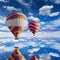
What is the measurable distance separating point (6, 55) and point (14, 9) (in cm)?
59

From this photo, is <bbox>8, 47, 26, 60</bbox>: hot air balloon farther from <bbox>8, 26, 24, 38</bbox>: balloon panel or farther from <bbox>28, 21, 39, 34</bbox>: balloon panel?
<bbox>28, 21, 39, 34</bbox>: balloon panel

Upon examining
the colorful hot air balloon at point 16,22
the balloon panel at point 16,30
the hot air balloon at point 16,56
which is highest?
the colorful hot air balloon at point 16,22

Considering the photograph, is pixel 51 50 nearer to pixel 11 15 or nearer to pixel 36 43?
pixel 36 43

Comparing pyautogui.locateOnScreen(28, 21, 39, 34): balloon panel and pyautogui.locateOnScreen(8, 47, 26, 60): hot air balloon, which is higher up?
pyautogui.locateOnScreen(28, 21, 39, 34): balloon panel

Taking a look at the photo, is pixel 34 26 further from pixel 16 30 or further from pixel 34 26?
pixel 16 30

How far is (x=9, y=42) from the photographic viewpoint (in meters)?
2.75

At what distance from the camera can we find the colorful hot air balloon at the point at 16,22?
8.87ft

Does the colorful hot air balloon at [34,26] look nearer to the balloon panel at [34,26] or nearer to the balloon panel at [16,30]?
the balloon panel at [34,26]

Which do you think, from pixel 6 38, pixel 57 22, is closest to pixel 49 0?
pixel 57 22

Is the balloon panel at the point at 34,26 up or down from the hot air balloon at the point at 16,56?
up

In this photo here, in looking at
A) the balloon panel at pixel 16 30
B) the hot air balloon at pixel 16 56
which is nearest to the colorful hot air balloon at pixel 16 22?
the balloon panel at pixel 16 30

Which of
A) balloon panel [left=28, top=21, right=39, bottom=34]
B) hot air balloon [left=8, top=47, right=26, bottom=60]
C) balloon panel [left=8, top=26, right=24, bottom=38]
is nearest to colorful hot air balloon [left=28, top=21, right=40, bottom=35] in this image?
balloon panel [left=28, top=21, right=39, bottom=34]

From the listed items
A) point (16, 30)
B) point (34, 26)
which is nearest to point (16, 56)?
point (16, 30)

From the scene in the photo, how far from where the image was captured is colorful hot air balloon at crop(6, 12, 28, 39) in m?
2.70
